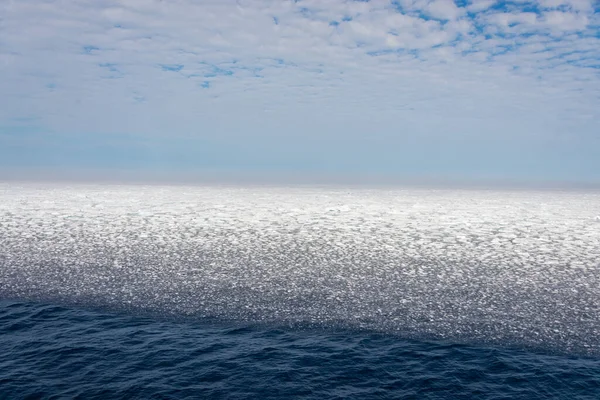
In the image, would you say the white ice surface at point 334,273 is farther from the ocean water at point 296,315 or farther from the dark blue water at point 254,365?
the dark blue water at point 254,365

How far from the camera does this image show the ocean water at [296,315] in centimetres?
604

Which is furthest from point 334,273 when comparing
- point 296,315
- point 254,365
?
point 254,365

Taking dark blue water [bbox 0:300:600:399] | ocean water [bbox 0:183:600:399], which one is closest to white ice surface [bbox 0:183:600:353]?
ocean water [bbox 0:183:600:399]

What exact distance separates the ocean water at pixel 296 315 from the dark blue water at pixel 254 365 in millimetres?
29

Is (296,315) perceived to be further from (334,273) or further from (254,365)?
(334,273)

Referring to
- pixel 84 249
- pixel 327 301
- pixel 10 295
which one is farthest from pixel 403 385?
pixel 84 249

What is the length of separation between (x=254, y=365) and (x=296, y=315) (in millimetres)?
1924

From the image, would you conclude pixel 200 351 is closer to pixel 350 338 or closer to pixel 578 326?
pixel 350 338

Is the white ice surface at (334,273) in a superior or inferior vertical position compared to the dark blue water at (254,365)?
superior

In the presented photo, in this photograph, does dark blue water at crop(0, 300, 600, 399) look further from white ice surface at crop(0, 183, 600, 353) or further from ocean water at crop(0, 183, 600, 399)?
white ice surface at crop(0, 183, 600, 353)

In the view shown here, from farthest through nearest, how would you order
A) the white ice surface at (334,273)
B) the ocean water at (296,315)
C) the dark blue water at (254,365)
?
the white ice surface at (334,273) < the ocean water at (296,315) < the dark blue water at (254,365)

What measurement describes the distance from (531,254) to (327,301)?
22.3 feet

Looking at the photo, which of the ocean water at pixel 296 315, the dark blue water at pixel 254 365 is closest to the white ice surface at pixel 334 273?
the ocean water at pixel 296 315

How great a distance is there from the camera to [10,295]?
912 centimetres
